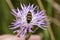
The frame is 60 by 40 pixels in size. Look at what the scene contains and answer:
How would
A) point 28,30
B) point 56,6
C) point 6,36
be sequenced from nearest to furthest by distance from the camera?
1. point 28,30
2. point 6,36
3. point 56,6

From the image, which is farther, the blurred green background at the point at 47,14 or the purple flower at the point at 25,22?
the blurred green background at the point at 47,14

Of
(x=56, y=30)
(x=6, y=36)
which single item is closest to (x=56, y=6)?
(x=56, y=30)

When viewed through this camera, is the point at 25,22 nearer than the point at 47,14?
Yes

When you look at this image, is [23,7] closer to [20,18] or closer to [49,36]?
[20,18]

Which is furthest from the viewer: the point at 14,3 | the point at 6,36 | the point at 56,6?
the point at 56,6

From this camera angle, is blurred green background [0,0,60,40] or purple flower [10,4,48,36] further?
blurred green background [0,0,60,40]

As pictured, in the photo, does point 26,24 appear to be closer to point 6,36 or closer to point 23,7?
point 23,7

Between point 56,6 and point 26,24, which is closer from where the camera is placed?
point 26,24
